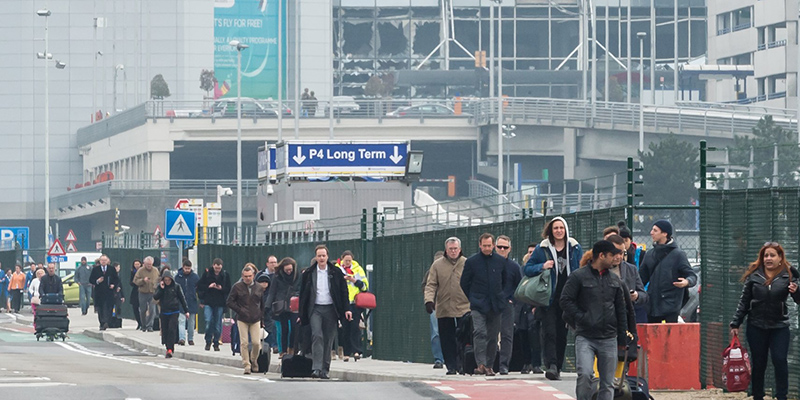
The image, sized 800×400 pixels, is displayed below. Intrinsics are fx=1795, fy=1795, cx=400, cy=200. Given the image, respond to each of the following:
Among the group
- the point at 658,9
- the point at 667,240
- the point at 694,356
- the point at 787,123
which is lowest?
the point at 694,356

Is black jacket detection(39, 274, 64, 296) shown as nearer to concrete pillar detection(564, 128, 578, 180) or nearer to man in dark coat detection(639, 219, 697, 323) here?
man in dark coat detection(639, 219, 697, 323)

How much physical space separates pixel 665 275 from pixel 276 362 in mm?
9110

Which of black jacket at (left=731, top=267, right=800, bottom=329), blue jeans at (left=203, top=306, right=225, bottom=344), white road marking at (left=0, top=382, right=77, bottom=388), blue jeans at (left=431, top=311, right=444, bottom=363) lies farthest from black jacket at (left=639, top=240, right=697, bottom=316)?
blue jeans at (left=203, top=306, right=225, bottom=344)

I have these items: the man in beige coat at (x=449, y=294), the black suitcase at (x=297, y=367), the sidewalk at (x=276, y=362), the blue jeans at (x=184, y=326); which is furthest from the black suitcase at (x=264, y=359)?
the blue jeans at (x=184, y=326)

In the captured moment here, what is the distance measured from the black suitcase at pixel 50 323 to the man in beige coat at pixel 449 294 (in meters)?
15.6

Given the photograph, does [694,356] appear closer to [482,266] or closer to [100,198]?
[482,266]

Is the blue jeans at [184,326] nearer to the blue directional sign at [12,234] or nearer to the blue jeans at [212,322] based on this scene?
the blue jeans at [212,322]

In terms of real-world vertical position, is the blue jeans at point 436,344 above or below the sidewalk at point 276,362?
above

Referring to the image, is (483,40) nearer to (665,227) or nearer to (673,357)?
(665,227)

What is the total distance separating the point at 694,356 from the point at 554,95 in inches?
4463

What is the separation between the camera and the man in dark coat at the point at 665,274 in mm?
16438

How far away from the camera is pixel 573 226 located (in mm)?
19422

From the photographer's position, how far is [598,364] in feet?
44.8

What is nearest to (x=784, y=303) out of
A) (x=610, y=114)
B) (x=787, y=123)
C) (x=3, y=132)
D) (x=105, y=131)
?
(x=787, y=123)
